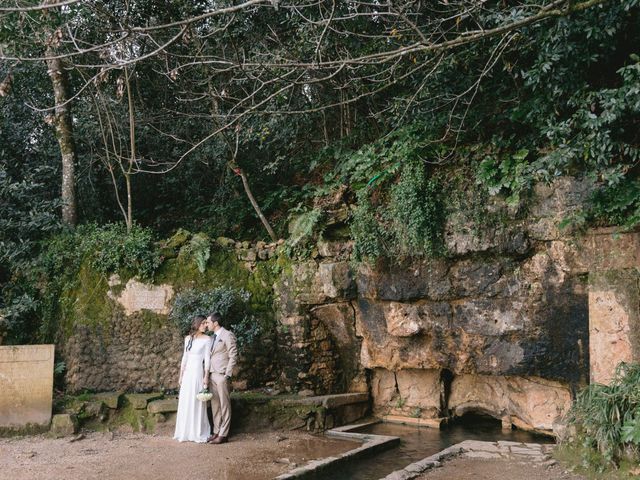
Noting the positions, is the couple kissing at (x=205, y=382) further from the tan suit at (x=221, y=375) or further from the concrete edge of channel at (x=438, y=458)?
the concrete edge of channel at (x=438, y=458)

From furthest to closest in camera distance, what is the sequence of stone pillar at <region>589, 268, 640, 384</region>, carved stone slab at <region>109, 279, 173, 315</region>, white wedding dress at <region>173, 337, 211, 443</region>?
carved stone slab at <region>109, 279, 173, 315</region>, white wedding dress at <region>173, 337, 211, 443</region>, stone pillar at <region>589, 268, 640, 384</region>

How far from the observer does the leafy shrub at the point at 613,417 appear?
6.29 metres

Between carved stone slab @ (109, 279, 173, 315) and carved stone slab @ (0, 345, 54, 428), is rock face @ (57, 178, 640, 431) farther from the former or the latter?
carved stone slab @ (0, 345, 54, 428)

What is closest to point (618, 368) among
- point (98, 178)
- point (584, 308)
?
point (584, 308)

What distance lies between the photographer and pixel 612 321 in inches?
306

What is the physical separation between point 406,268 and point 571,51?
13.9ft

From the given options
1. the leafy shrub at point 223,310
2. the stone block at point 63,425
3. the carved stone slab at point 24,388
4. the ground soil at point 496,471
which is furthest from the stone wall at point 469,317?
the carved stone slab at point 24,388

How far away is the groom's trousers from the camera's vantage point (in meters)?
9.03

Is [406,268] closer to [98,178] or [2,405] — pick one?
[2,405]

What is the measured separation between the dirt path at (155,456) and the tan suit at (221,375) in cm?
36

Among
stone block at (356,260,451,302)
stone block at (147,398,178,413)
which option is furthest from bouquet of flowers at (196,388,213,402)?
stone block at (356,260,451,302)

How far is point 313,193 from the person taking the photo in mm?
12344

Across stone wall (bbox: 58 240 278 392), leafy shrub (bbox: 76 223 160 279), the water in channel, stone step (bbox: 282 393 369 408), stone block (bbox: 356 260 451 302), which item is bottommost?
the water in channel

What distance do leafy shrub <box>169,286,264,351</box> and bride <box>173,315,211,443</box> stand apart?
1.20m
